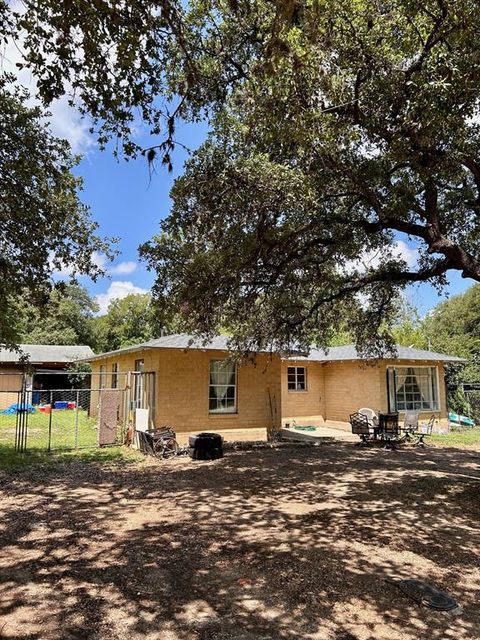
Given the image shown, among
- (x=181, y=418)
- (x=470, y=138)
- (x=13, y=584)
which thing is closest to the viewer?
(x=13, y=584)

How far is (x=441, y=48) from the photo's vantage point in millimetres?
5824

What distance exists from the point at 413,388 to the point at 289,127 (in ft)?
50.6

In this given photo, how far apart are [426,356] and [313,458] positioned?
9014 mm

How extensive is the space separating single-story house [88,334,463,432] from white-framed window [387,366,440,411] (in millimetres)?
40

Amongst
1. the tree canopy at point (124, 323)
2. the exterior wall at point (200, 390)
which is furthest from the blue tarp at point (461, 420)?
the tree canopy at point (124, 323)

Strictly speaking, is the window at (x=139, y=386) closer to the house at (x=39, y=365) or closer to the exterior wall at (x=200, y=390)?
the exterior wall at (x=200, y=390)

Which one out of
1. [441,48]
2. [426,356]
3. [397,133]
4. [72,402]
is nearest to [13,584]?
[397,133]

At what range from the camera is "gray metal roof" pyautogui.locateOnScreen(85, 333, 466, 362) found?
13.4m

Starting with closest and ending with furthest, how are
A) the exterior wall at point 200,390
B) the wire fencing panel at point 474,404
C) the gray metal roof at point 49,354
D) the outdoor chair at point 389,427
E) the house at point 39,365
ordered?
the exterior wall at point 200,390 → the outdoor chair at point 389,427 → the wire fencing panel at point 474,404 → the house at point 39,365 → the gray metal roof at point 49,354

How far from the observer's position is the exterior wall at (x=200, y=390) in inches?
532

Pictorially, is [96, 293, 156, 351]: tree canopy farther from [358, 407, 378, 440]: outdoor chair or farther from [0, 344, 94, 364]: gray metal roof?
[358, 407, 378, 440]: outdoor chair

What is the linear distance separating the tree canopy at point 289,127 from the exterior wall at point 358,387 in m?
7.40

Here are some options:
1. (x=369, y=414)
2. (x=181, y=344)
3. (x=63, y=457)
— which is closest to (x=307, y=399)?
(x=369, y=414)

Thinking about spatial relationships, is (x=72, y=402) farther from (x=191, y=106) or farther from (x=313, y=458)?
(x=191, y=106)
